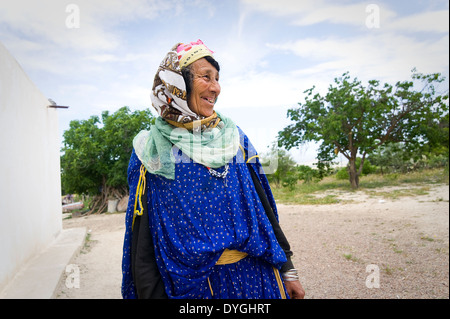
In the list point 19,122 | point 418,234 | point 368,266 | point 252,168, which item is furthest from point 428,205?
point 19,122

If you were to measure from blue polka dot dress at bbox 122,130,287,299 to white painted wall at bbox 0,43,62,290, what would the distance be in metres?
3.27

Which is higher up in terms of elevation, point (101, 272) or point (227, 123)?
point (227, 123)

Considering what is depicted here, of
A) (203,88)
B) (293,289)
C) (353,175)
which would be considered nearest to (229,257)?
(293,289)

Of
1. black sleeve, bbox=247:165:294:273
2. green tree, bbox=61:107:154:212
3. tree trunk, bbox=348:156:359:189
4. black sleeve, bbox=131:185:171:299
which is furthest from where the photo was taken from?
tree trunk, bbox=348:156:359:189

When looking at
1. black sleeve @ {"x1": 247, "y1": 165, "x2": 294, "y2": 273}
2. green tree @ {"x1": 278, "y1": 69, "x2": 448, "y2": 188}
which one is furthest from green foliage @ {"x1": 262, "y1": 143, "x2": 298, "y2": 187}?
black sleeve @ {"x1": 247, "y1": 165, "x2": 294, "y2": 273}

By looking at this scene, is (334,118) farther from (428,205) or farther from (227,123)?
(227,123)

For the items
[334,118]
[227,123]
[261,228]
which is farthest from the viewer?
[334,118]

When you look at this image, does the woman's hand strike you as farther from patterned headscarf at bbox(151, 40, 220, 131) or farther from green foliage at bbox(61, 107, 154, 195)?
green foliage at bbox(61, 107, 154, 195)

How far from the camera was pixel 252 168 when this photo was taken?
1527 mm

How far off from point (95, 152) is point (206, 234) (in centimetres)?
1167

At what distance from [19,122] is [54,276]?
2360 millimetres

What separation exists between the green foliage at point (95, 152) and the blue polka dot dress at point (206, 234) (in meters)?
10.2

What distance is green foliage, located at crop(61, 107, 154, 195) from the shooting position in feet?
37.4

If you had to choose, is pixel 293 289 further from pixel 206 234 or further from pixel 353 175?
pixel 353 175
